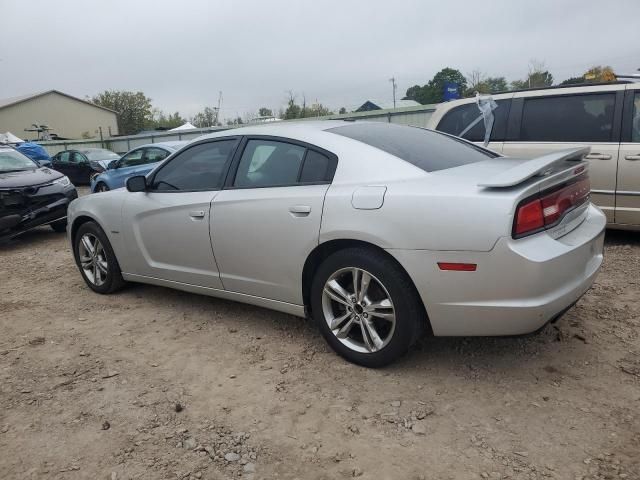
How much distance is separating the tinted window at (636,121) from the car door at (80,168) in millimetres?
16709

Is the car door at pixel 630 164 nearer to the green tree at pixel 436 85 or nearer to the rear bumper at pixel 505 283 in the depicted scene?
the rear bumper at pixel 505 283

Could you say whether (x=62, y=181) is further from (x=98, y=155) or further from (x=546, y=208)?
(x=98, y=155)

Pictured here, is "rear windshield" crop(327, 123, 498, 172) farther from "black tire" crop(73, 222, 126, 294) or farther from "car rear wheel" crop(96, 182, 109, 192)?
"car rear wheel" crop(96, 182, 109, 192)

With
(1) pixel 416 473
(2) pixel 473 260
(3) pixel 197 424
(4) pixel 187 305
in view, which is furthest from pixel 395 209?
(4) pixel 187 305

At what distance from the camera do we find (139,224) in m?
4.29

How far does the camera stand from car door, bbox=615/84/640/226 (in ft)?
17.0

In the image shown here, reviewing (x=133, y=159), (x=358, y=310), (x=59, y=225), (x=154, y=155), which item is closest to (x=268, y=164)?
(x=358, y=310)

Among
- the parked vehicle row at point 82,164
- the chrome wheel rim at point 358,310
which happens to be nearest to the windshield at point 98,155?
the parked vehicle row at point 82,164

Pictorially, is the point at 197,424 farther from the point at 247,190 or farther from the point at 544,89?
the point at 544,89

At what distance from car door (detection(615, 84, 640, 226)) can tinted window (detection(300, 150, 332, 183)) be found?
3636 millimetres

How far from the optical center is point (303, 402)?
2.83 meters

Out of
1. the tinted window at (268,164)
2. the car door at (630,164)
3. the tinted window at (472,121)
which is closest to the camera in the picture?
the tinted window at (268,164)

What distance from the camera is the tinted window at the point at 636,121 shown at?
521 cm

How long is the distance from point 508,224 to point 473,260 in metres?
0.24
